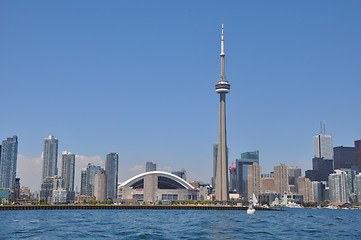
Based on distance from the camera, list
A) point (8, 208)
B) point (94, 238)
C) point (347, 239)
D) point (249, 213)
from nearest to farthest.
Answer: point (94, 238), point (347, 239), point (249, 213), point (8, 208)

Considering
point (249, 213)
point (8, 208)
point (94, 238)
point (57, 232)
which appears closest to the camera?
point (94, 238)

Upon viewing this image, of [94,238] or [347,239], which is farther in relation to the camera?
[347,239]

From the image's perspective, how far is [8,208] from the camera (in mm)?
199875

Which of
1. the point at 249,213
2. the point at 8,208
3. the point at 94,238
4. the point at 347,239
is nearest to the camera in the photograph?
the point at 94,238

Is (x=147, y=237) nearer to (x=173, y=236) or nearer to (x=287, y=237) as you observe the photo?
(x=173, y=236)

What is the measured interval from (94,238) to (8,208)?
156748 millimetres

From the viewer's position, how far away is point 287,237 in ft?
213

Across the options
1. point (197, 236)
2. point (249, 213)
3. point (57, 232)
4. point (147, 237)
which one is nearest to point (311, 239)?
point (197, 236)

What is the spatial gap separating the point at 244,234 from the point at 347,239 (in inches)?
584

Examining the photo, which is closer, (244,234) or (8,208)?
(244,234)

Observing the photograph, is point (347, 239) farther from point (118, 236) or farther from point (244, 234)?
point (118, 236)

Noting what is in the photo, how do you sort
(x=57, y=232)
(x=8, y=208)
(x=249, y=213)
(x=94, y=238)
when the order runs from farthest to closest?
(x=8, y=208)
(x=249, y=213)
(x=57, y=232)
(x=94, y=238)

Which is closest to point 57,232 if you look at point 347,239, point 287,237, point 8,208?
point 287,237

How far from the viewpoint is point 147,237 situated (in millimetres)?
61750
